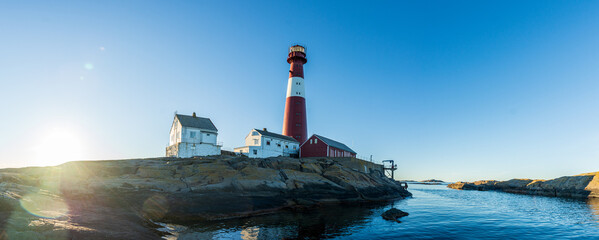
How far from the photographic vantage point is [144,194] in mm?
19141

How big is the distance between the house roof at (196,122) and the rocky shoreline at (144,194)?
41.1ft

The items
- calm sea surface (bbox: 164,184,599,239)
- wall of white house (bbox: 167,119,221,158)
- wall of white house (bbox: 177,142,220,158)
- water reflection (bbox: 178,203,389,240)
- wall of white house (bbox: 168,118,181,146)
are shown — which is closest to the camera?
water reflection (bbox: 178,203,389,240)

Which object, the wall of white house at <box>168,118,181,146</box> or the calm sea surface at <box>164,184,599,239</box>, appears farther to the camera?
the wall of white house at <box>168,118,181,146</box>

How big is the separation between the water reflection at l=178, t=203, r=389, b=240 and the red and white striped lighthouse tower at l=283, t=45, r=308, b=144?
29.3 meters

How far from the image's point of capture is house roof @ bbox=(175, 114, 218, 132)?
38.9m

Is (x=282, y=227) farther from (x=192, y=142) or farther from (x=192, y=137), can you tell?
(x=192, y=137)

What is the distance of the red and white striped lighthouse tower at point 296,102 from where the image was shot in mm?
49438

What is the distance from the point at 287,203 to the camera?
23.8 m

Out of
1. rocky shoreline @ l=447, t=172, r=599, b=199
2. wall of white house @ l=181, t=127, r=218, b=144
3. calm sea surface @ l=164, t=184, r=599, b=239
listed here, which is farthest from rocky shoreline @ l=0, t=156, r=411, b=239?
rocky shoreline @ l=447, t=172, r=599, b=199

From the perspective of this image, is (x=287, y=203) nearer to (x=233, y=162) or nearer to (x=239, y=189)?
(x=239, y=189)

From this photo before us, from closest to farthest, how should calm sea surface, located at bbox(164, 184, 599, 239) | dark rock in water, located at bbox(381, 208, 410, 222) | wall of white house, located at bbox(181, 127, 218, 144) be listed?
calm sea surface, located at bbox(164, 184, 599, 239), dark rock in water, located at bbox(381, 208, 410, 222), wall of white house, located at bbox(181, 127, 218, 144)

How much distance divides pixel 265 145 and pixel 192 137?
38.4ft

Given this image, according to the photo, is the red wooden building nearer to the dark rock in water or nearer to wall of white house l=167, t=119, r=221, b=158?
wall of white house l=167, t=119, r=221, b=158

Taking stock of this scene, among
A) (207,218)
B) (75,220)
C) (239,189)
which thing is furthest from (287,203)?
(75,220)
